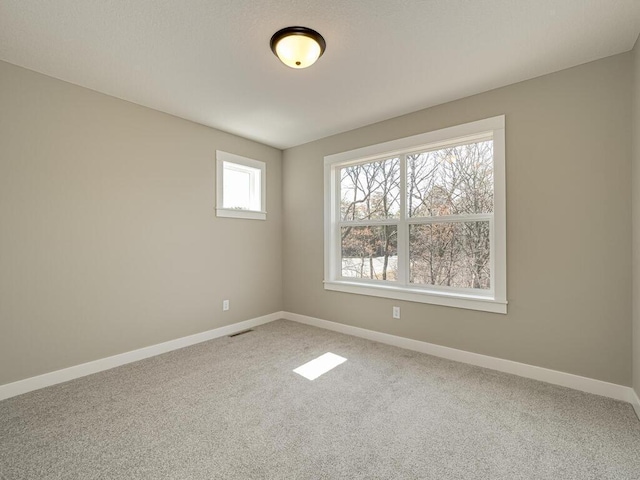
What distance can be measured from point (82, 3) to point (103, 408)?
2.61 m

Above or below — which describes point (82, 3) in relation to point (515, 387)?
above

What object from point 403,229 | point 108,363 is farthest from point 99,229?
point 403,229

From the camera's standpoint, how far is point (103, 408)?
2109mm

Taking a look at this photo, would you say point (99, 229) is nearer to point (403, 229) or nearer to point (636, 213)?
point (403, 229)

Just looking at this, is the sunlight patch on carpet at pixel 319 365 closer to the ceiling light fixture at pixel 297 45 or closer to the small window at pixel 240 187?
the small window at pixel 240 187

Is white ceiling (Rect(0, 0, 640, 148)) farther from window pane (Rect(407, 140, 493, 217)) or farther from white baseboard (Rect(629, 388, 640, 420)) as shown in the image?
white baseboard (Rect(629, 388, 640, 420))

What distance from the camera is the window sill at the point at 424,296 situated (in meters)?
2.73

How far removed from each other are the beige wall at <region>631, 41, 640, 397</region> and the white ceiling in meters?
0.27

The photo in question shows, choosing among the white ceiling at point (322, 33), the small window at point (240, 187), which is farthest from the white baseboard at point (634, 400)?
the small window at point (240, 187)

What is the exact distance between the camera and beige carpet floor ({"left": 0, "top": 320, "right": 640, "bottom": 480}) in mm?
1552

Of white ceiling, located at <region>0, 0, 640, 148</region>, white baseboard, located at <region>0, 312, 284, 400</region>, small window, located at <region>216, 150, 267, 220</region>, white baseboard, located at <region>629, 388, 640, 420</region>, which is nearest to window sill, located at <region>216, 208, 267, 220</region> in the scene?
small window, located at <region>216, 150, 267, 220</region>

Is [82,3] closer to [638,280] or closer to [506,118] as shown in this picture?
[506,118]

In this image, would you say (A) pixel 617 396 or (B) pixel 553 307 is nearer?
(A) pixel 617 396

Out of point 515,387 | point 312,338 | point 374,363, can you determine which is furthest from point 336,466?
point 312,338
